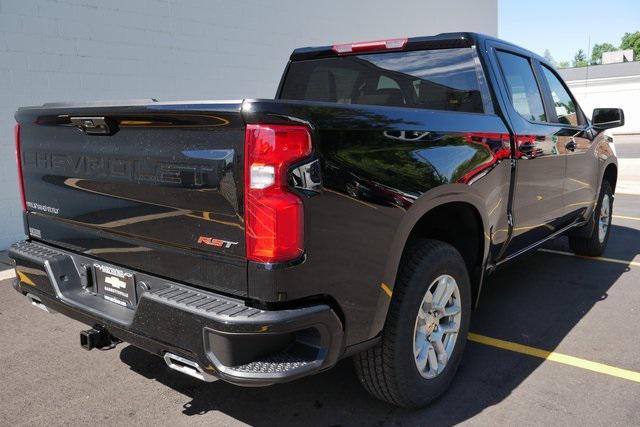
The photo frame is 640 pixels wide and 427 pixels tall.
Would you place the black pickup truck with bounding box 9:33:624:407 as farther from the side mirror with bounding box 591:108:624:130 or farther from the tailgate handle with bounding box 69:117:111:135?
the side mirror with bounding box 591:108:624:130

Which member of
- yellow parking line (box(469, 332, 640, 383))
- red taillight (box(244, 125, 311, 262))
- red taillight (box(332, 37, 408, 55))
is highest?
red taillight (box(332, 37, 408, 55))

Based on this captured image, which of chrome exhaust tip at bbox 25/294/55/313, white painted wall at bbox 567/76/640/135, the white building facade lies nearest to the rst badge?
chrome exhaust tip at bbox 25/294/55/313

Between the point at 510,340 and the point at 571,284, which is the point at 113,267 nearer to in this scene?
the point at 510,340

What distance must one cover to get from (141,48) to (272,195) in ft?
19.9

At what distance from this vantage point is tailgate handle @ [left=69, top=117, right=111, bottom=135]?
244 centimetres

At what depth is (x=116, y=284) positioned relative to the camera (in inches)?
101

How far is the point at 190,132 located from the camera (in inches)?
84.5

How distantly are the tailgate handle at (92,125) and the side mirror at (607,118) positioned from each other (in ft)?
14.8

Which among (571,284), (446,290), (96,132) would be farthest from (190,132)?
(571,284)

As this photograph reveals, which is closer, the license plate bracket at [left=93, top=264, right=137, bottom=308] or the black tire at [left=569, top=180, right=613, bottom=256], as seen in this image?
the license plate bracket at [left=93, top=264, right=137, bottom=308]

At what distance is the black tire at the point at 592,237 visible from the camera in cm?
550

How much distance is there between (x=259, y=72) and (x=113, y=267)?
6878mm

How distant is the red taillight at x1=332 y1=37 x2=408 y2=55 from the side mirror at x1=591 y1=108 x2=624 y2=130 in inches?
96.1

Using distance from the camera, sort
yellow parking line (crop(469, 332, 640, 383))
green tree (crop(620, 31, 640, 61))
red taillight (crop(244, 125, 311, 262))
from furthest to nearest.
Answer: green tree (crop(620, 31, 640, 61)) → yellow parking line (crop(469, 332, 640, 383)) → red taillight (crop(244, 125, 311, 262))
